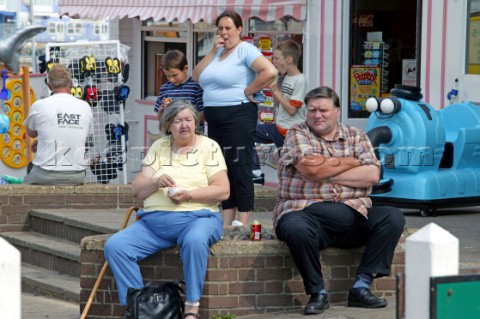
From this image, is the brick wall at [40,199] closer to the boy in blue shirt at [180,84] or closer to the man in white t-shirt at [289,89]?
the man in white t-shirt at [289,89]

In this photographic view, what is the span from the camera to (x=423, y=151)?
961cm

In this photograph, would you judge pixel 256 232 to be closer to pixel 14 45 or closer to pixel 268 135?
pixel 268 135

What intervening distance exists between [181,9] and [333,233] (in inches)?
279

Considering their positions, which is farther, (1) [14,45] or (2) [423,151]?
(1) [14,45]

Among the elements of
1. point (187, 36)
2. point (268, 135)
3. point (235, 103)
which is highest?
point (187, 36)

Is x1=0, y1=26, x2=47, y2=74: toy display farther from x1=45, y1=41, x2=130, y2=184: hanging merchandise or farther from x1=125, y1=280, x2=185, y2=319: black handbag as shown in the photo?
x1=125, y1=280, x2=185, y2=319: black handbag

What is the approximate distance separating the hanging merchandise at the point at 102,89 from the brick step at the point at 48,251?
240 centimetres

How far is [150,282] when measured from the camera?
676cm

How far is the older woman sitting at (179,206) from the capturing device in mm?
6555

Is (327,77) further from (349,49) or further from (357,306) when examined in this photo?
(357,306)

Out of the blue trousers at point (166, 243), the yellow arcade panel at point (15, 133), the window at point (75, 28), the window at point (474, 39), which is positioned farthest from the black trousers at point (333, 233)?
the window at point (75, 28)

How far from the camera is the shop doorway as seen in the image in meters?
12.2

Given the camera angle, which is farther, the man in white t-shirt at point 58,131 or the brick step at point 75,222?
the man in white t-shirt at point 58,131

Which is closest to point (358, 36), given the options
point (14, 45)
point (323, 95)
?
point (14, 45)
